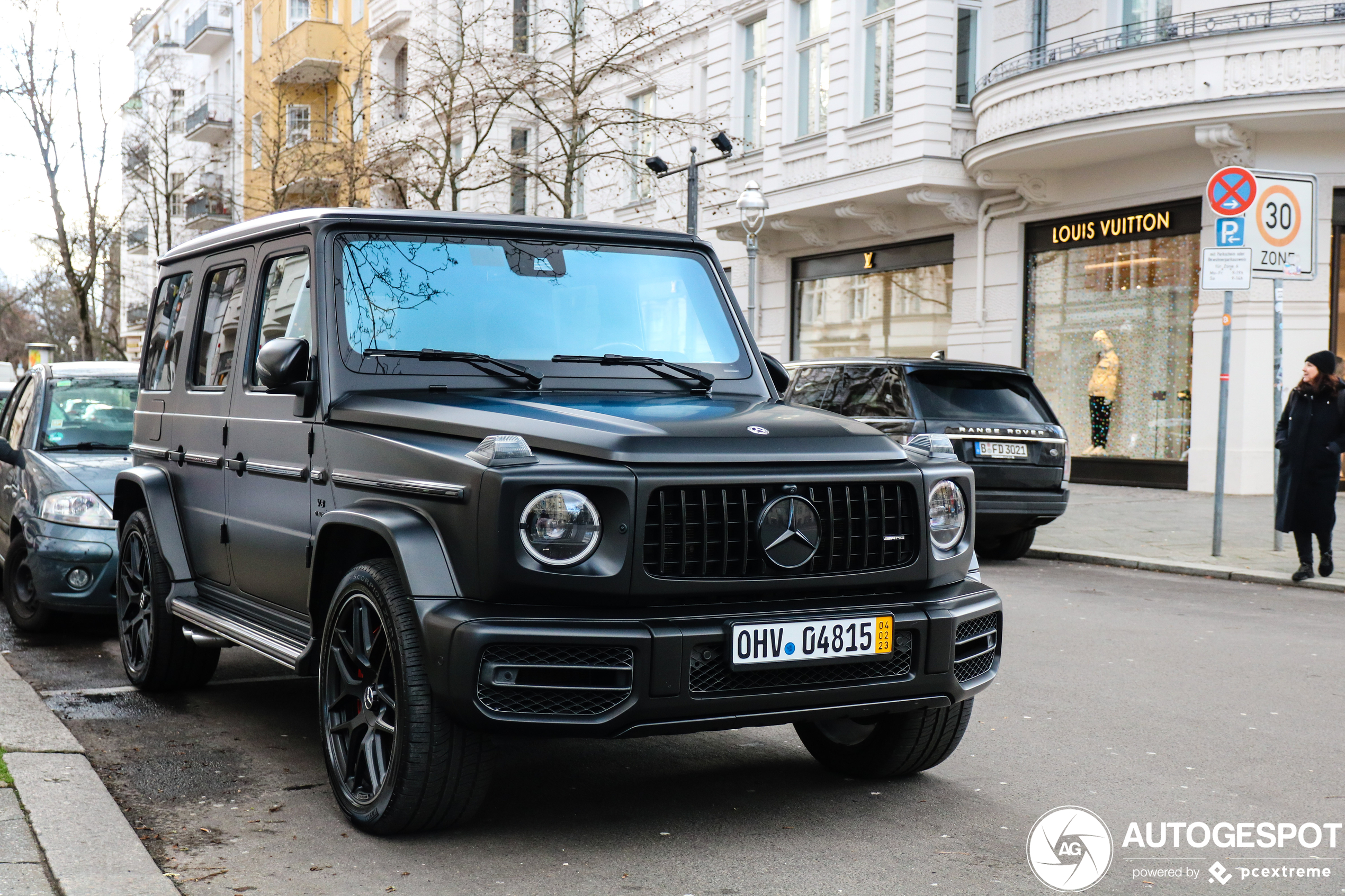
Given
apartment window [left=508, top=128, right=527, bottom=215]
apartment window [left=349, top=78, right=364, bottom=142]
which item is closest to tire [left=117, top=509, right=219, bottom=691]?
apartment window [left=349, top=78, right=364, bottom=142]

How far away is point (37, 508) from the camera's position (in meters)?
7.73

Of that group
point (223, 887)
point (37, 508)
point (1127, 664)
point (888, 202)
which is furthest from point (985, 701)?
point (888, 202)

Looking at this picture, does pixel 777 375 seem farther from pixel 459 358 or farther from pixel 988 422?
pixel 988 422

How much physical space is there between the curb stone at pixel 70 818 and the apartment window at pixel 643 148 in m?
20.0

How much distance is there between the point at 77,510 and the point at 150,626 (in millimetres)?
1860

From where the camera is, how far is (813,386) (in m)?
13.2

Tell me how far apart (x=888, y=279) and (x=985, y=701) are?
61.4 ft

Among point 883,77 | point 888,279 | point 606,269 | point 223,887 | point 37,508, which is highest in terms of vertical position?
point 883,77

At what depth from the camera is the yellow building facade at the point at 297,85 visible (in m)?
33.2

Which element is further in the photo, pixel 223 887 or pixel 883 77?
pixel 883 77

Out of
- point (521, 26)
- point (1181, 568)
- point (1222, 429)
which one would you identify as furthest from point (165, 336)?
point (521, 26)

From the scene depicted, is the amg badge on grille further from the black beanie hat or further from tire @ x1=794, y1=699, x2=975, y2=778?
the black beanie hat

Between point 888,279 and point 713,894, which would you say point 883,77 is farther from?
point 713,894

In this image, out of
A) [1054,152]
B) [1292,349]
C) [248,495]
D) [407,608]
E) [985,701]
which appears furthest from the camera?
[1054,152]
